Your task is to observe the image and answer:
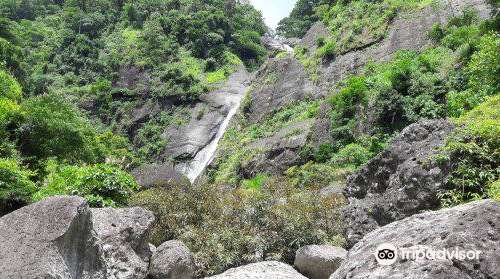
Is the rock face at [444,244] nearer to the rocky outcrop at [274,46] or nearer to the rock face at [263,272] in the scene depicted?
the rock face at [263,272]

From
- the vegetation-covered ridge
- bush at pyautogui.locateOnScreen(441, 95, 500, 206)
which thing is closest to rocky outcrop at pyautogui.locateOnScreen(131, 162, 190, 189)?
the vegetation-covered ridge

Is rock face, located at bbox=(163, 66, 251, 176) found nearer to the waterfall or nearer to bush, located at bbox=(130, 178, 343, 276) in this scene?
the waterfall

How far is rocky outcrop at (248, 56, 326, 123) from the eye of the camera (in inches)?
1194

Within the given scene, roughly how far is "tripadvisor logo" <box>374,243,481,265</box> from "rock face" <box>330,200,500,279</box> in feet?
0.09

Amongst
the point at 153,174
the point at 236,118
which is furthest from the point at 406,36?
the point at 153,174

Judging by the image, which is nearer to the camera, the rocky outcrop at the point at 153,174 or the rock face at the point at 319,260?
the rock face at the point at 319,260

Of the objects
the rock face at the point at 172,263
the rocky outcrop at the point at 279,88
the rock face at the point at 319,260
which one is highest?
the rocky outcrop at the point at 279,88

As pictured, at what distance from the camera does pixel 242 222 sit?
9.36m

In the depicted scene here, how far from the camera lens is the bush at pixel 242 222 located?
8516 millimetres

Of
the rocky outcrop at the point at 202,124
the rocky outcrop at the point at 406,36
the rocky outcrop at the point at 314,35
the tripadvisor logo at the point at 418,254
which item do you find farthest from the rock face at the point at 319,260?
the rocky outcrop at the point at 202,124

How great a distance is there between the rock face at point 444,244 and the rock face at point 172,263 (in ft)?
14.0

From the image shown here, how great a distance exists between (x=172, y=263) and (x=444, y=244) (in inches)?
215

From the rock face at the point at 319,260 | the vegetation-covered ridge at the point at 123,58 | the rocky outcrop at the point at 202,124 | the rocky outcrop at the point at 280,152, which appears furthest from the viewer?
the rocky outcrop at the point at 202,124

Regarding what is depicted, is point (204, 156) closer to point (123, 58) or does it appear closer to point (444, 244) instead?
point (123, 58)
